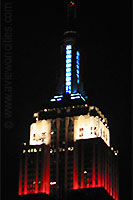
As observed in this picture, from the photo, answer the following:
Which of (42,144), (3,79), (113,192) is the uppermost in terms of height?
(3,79)

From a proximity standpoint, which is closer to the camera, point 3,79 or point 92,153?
point 3,79

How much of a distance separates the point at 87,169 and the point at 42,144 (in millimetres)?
16693

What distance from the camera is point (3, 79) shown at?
15512 cm

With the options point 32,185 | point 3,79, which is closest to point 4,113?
point 3,79

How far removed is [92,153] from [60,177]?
37.8ft

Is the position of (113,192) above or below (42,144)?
below

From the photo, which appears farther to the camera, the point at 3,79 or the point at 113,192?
the point at 113,192

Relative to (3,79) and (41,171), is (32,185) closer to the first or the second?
(41,171)

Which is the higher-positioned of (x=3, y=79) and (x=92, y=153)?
(x=3, y=79)

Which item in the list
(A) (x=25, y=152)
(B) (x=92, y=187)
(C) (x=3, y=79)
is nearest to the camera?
(C) (x=3, y=79)

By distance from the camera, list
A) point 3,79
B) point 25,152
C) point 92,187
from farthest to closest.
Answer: point 25,152 → point 92,187 → point 3,79

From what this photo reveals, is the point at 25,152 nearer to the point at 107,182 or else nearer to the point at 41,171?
the point at 41,171

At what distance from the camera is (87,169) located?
190750mm

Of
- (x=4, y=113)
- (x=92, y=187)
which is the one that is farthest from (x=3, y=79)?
(x=92, y=187)
